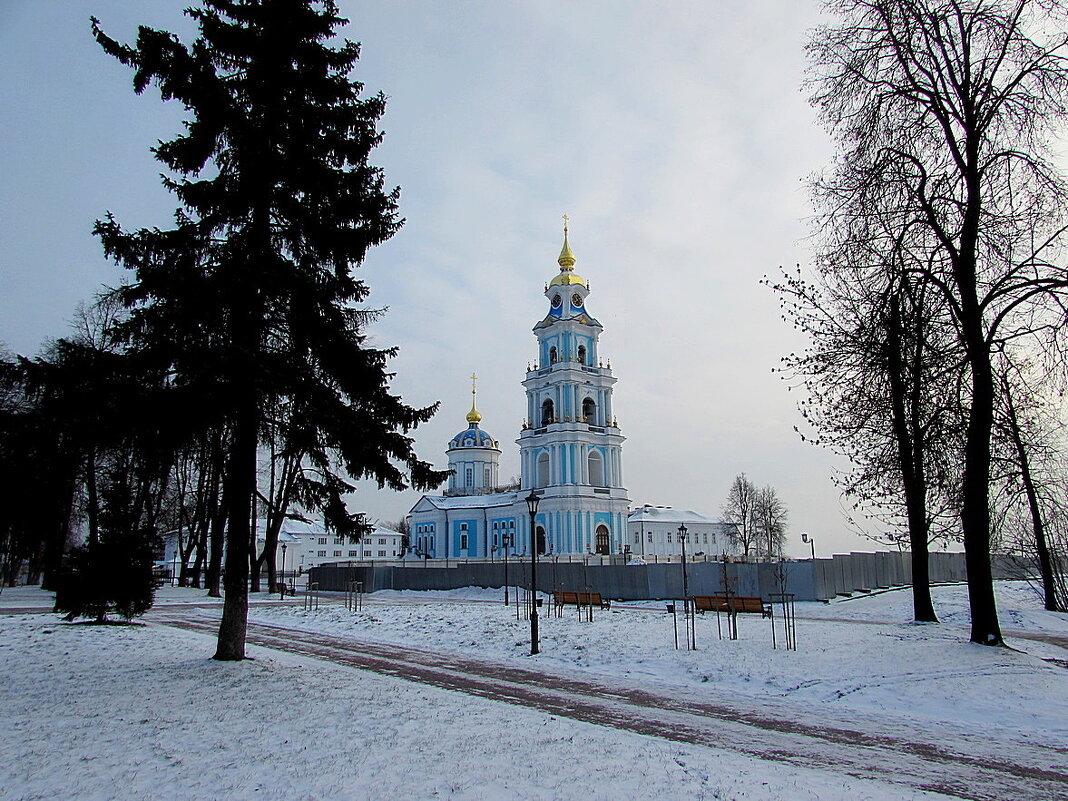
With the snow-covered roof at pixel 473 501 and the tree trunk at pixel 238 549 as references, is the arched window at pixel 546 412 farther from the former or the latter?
the tree trunk at pixel 238 549

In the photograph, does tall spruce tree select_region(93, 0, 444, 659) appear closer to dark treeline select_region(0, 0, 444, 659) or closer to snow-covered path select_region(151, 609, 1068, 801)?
dark treeline select_region(0, 0, 444, 659)

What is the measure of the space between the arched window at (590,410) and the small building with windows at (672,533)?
22.7 metres

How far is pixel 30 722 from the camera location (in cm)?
840

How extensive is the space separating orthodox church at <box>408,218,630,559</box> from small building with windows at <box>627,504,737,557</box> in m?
19.2

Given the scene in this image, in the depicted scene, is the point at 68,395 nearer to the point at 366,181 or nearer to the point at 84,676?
the point at 84,676

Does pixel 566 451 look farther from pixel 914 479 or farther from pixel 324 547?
pixel 324 547

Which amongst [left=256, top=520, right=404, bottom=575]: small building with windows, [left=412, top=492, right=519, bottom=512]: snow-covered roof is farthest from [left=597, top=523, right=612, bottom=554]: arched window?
[left=256, top=520, right=404, bottom=575]: small building with windows

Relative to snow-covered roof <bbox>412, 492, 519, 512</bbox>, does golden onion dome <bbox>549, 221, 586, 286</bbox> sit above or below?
above

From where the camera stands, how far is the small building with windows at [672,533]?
90688mm

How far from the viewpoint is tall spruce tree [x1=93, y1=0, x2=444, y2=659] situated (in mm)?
12070

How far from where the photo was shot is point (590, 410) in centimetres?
7225

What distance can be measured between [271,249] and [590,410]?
6007 cm

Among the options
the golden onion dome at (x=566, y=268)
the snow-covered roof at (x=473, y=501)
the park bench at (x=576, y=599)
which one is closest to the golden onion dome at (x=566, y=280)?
the golden onion dome at (x=566, y=268)

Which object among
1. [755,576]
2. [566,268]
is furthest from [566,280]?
[755,576]
